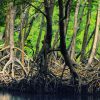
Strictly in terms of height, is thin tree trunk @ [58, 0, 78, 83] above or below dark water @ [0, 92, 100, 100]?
above

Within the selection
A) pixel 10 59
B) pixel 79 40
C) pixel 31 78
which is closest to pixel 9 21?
pixel 10 59

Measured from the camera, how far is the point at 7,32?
28.6 metres

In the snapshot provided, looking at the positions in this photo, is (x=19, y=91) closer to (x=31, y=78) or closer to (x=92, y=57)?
(x=31, y=78)

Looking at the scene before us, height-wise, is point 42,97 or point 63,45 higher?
point 63,45

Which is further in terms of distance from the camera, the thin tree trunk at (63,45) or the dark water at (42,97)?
the dark water at (42,97)

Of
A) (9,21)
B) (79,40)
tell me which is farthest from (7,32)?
(79,40)

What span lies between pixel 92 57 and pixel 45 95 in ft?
9.39

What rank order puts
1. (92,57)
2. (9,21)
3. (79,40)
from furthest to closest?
(79,40), (9,21), (92,57)

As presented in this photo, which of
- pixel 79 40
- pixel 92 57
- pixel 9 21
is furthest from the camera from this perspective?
pixel 79 40

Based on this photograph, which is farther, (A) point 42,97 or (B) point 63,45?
(A) point 42,97

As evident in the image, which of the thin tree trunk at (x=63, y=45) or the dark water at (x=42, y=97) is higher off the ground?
the thin tree trunk at (x=63, y=45)

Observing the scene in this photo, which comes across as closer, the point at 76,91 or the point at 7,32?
the point at 76,91

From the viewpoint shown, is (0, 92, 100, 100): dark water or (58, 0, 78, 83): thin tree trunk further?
(0, 92, 100, 100): dark water

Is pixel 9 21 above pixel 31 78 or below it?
above
